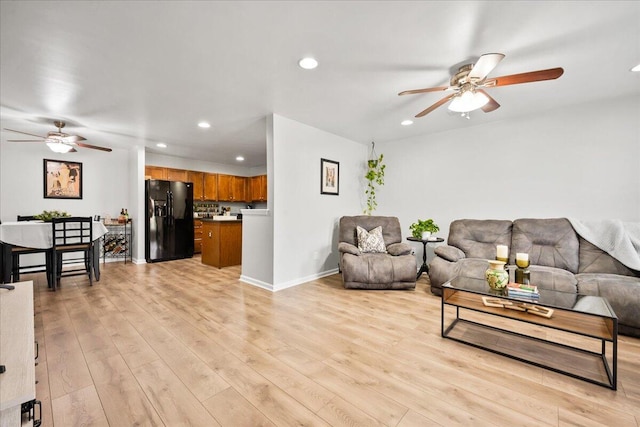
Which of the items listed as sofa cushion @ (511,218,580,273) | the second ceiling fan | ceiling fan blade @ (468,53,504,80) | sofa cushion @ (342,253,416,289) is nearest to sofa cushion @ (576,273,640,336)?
sofa cushion @ (511,218,580,273)

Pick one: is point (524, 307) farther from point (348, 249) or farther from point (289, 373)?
point (348, 249)

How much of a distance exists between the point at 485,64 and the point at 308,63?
4.52 ft

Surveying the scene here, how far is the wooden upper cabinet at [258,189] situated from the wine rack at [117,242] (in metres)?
2.99

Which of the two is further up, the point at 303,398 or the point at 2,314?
the point at 2,314

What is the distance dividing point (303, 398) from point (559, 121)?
14.2ft

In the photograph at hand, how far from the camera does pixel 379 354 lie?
6.76ft

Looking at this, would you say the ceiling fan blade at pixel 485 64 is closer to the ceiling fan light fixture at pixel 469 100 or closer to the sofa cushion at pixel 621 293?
the ceiling fan light fixture at pixel 469 100

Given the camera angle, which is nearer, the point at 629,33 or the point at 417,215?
the point at 629,33

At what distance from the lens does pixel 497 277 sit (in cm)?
221

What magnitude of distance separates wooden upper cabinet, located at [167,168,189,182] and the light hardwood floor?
377cm

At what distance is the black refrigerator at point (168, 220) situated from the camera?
5496mm

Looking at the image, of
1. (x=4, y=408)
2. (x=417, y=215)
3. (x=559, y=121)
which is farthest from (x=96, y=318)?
(x=559, y=121)

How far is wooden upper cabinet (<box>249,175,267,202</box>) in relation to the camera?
24.2ft

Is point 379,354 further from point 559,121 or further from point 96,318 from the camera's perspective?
point 559,121
